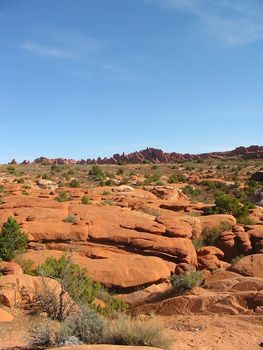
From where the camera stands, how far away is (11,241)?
549 inches

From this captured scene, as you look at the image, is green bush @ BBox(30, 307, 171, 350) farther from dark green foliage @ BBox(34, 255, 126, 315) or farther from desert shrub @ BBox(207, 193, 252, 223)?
desert shrub @ BBox(207, 193, 252, 223)

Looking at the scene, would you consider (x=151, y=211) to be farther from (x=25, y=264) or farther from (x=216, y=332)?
(x=216, y=332)

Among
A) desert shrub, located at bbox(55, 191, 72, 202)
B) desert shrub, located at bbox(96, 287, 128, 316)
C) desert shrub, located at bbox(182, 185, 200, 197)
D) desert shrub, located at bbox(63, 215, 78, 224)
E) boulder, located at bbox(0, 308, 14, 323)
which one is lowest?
desert shrub, located at bbox(96, 287, 128, 316)

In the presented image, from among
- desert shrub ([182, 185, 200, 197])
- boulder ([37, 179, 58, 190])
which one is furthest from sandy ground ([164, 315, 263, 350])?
desert shrub ([182, 185, 200, 197])

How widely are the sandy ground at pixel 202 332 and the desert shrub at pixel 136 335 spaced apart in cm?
56

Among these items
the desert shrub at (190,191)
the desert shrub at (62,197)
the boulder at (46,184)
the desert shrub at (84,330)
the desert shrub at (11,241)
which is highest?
the boulder at (46,184)

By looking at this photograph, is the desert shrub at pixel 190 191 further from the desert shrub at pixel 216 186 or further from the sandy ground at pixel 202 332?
the sandy ground at pixel 202 332

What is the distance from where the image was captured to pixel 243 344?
7.85 m

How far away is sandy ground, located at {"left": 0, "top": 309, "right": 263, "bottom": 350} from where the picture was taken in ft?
24.5

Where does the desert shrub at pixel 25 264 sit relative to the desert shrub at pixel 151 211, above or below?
below

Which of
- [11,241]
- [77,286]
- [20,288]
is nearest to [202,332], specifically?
[77,286]

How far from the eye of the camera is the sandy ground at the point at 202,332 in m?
7.47

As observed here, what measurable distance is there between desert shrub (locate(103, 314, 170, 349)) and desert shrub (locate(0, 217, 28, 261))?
7722mm

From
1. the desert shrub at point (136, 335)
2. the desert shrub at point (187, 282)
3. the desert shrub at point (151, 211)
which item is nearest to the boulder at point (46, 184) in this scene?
the desert shrub at point (151, 211)
